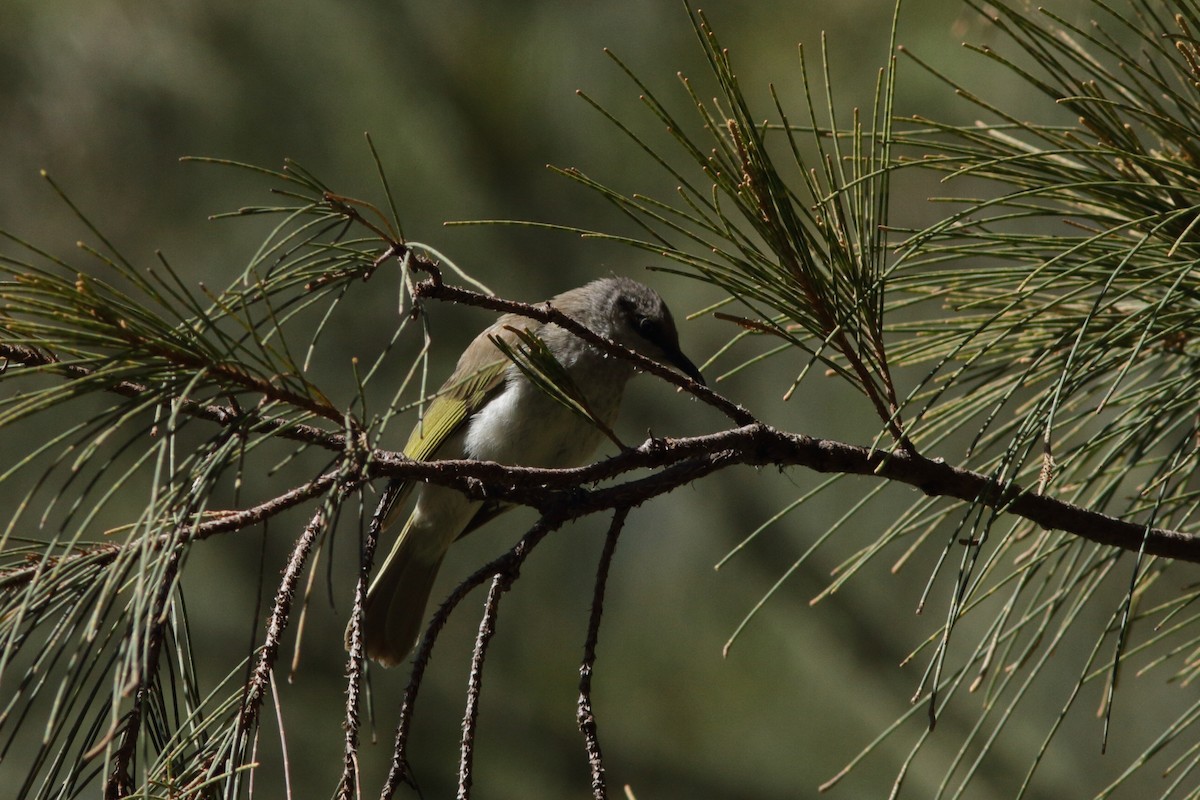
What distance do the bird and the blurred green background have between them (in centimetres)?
184

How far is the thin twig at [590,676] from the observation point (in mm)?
1356

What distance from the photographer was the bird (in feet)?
11.1

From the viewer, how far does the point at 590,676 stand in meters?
1.47

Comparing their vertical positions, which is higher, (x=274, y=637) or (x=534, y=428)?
(x=534, y=428)

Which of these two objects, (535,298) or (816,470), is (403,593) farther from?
(535,298)

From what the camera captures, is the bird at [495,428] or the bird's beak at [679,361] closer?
the bird at [495,428]

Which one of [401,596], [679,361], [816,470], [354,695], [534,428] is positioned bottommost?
[354,695]

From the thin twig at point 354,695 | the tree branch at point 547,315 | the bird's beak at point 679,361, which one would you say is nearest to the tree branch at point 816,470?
the tree branch at point 547,315

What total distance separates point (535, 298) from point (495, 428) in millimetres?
2380

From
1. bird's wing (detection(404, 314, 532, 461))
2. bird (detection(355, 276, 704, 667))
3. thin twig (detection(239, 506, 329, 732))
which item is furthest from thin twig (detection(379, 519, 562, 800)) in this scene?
bird's wing (detection(404, 314, 532, 461))

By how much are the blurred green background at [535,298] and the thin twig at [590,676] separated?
3910mm

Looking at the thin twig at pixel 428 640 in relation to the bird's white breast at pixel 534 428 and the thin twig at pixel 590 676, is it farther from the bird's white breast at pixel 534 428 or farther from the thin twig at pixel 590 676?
the bird's white breast at pixel 534 428

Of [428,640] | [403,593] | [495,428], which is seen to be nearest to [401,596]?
[403,593]

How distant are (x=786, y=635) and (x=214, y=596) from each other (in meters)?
2.80
